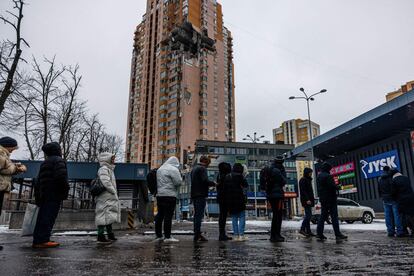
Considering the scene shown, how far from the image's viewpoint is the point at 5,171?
526cm

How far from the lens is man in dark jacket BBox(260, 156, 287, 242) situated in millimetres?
6902

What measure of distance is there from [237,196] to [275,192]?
0.84 meters

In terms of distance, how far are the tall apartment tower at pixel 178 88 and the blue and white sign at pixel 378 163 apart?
1699 inches

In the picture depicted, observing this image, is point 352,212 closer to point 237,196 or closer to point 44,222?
point 237,196

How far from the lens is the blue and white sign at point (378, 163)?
101ft

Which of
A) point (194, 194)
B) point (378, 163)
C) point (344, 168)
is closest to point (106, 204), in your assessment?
point (194, 194)

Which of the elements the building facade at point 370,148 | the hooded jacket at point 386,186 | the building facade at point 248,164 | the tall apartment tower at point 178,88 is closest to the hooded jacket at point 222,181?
the hooded jacket at point 386,186

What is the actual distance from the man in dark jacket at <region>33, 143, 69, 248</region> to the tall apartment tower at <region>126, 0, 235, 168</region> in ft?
217

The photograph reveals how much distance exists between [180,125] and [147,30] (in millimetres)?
35991

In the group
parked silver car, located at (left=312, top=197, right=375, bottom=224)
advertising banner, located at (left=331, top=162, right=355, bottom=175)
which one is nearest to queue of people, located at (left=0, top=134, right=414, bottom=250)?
parked silver car, located at (left=312, top=197, right=375, bottom=224)

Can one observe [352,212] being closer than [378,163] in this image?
Yes

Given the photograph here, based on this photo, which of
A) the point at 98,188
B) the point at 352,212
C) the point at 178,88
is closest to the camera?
the point at 98,188

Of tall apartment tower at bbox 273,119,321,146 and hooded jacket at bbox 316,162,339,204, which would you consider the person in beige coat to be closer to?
hooded jacket at bbox 316,162,339,204

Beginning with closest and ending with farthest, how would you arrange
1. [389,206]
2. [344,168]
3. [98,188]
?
[98,188], [389,206], [344,168]
